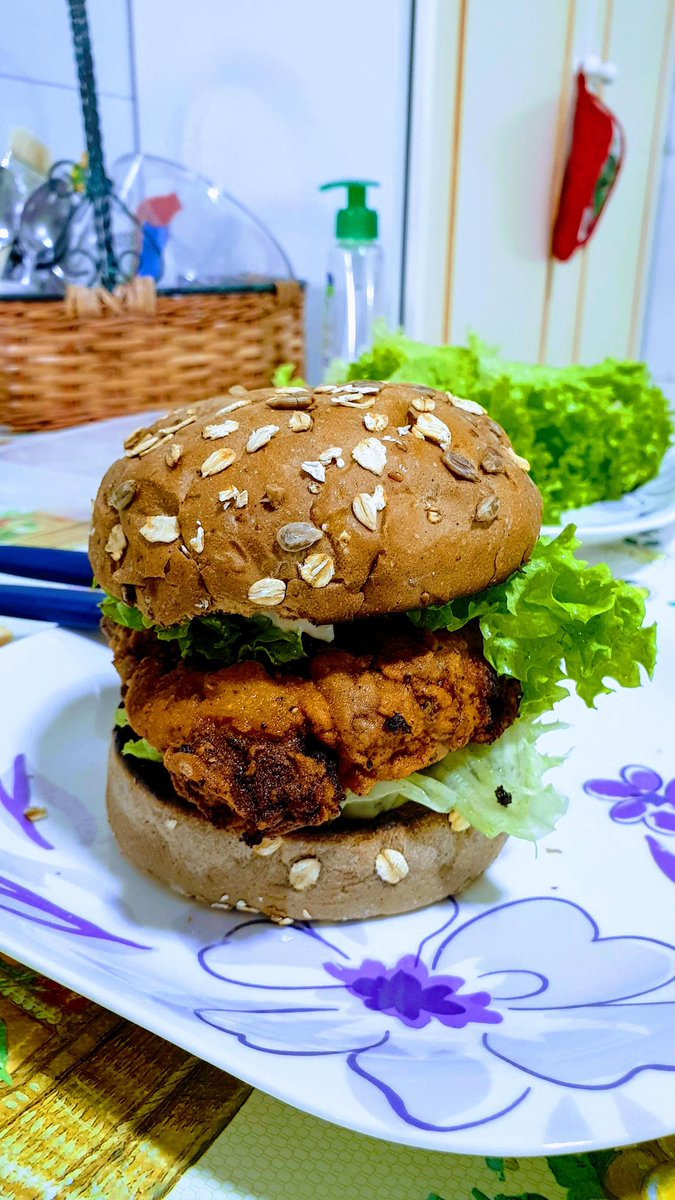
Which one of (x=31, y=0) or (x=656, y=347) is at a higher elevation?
(x=31, y=0)

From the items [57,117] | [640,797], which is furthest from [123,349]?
[640,797]

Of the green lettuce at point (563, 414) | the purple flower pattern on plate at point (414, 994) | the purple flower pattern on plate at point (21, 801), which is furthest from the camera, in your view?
the green lettuce at point (563, 414)

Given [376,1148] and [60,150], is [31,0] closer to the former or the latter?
[60,150]

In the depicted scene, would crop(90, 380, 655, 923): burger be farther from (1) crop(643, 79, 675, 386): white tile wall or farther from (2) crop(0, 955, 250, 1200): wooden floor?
(1) crop(643, 79, 675, 386): white tile wall

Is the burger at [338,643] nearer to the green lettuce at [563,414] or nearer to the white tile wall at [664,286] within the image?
the green lettuce at [563,414]

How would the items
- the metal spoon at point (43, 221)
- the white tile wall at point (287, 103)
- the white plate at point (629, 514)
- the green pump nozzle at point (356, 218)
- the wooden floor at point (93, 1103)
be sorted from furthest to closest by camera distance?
the white tile wall at point (287, 103)
the green pump nozzle at point (356, 218)
the metal spoon at point (43, 221)
the white plate at point (629, 514)
the wooden floor at point (93, 1103)

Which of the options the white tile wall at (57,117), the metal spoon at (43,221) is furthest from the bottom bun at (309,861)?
the white tile wall at (57,117)

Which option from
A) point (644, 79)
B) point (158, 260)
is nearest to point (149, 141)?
point (158, 260)
